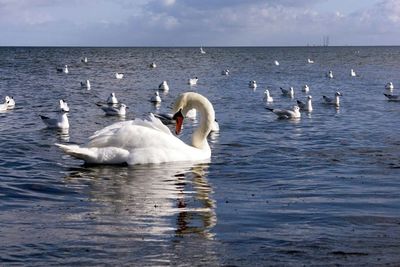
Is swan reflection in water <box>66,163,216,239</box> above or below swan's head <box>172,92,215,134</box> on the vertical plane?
below

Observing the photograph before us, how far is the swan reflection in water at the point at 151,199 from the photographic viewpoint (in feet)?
26.2

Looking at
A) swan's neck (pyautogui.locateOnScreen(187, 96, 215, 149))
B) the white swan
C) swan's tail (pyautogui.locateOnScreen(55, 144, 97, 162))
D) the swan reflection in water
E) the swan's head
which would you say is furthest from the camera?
swan's neck (pyautogui.locateOnScreen(187, 96, 215, 149))

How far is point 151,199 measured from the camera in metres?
9.80

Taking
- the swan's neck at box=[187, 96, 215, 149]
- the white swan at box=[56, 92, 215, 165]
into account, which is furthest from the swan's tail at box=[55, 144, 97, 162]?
the swan's neck at box=[187, 96, 215, 149]

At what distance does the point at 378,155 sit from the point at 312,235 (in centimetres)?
767

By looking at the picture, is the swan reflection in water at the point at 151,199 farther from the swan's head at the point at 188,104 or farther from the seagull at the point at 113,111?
the seagull at the point at 113,111

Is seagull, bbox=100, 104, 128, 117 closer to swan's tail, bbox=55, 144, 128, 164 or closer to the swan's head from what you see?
the swan's head

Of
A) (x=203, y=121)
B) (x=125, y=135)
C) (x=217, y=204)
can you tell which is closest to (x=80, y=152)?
(x=125, y=135)

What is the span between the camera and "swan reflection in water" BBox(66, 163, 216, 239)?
800 centimetres

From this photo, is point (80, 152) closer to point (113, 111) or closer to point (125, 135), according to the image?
point (125, 135)

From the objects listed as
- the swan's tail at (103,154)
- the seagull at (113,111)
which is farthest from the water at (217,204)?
the seagull at (113,111)

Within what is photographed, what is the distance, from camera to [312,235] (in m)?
7.72

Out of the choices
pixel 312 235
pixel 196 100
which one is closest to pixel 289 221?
pixel 312 235

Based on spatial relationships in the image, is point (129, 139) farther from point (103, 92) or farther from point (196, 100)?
point (103, 92)
